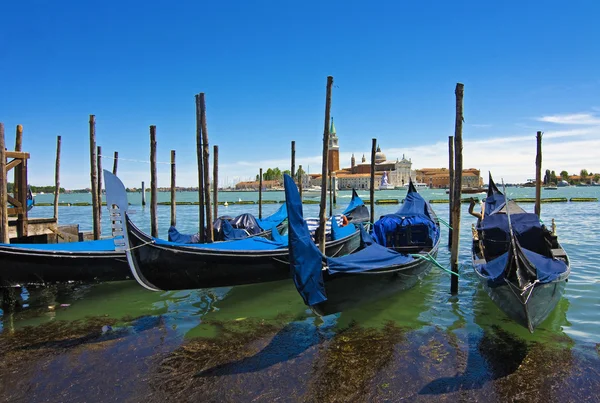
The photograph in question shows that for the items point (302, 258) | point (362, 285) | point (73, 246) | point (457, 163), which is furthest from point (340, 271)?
point (73, 246)

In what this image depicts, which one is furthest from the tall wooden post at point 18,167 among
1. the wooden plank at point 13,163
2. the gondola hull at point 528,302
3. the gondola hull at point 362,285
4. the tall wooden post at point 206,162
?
the gondola hull at point 528,302

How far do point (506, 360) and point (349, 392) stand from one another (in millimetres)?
1615

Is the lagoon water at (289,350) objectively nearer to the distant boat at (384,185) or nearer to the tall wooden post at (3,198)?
the tall wooden post at (3,198)

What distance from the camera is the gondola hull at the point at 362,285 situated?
4.61 metres

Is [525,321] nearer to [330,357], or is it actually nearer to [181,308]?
[330,357]

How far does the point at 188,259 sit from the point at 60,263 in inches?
78.0

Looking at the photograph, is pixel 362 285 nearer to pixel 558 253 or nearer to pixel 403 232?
pixel 558 253

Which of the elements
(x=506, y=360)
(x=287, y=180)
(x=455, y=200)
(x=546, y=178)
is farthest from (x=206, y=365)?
(x=546, y=178)

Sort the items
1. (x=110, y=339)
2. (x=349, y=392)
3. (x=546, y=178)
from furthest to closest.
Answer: (x=546, y=178) → (x=110, y=339) → (x=349, y=392)

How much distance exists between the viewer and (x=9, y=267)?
18.8ft

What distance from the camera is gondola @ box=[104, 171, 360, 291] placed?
468 centimetres

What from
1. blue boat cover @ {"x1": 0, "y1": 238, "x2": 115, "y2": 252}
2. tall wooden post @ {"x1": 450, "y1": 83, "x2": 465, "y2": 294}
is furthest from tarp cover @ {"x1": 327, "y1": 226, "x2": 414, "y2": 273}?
blue boat cover @ {"x1": 0, "y1": 238, "x2": 115, "y2": 252}

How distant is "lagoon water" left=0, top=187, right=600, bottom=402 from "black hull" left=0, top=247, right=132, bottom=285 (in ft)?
1.25

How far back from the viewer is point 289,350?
4352mm
